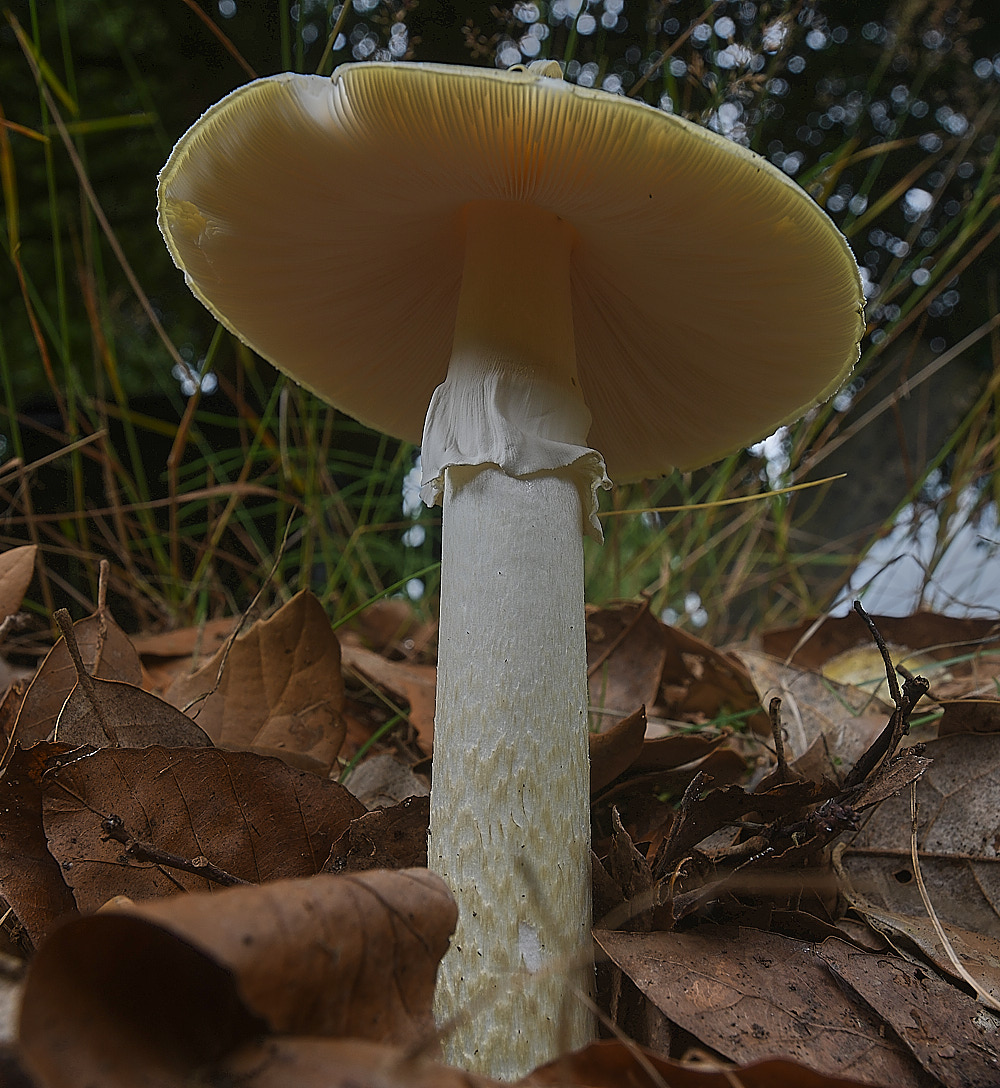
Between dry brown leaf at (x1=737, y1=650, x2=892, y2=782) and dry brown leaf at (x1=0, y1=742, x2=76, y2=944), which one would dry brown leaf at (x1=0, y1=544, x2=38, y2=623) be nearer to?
dry brown leaf at (x1=0, y1=742, x2=76, y2=944)

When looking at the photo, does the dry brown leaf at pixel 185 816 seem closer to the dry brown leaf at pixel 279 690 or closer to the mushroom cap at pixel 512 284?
the dry brown leaf at pixel 279 690

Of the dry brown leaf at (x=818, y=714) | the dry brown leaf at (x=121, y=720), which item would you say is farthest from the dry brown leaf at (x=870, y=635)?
the dry brown leaf at (x=121, y=720)

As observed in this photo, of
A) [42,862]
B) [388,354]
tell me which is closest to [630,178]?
[388,354]

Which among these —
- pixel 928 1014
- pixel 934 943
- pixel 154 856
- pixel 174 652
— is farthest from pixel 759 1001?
pixel 174 652

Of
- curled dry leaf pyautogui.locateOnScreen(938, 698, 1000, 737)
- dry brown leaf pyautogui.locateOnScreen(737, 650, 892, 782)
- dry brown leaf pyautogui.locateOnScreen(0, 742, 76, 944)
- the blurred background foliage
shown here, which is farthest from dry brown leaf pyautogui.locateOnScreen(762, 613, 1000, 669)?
dry brown leaf pyautogui.locateOnScreen(0, 742, 76, 944)

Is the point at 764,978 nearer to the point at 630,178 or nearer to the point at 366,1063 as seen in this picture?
the point at 366,1063

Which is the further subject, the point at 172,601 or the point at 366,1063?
the point at 172,601
